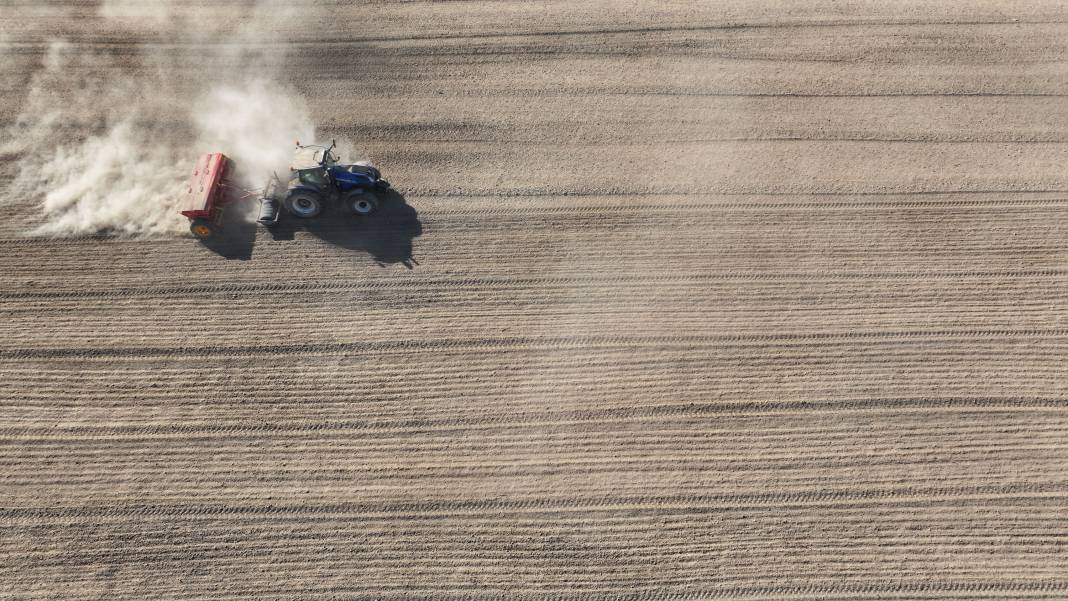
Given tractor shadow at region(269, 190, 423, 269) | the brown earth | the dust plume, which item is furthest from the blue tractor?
the dust plume

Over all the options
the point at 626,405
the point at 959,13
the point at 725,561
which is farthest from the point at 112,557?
the point at 959,13

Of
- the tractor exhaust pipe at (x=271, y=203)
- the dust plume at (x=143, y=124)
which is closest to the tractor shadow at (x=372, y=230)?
the tractor exhaust pipe at (x=271, y=203)

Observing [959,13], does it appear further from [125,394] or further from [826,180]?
[125,394]

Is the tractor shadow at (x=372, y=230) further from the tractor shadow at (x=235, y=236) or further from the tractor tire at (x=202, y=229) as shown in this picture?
the tractor tire at (x=202, y=229)

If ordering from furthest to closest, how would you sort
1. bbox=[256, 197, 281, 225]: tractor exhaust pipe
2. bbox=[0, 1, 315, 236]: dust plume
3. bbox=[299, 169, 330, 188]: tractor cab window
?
bbox=[0, 1, 315, 236]: dust plume < bbox=[256, 197, 281, 225]: tractor exhaust pipe < bbox=[299, 169, 330, 188]: tractor cab window

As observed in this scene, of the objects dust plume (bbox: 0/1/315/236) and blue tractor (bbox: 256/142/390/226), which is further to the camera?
dust plume (bbox: 0/1/315/236)

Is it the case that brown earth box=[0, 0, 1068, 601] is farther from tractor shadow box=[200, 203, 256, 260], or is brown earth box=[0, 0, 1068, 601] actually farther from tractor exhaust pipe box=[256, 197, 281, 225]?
tractor exhaust pipe box=[256, 197, 281, 225]
